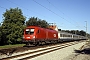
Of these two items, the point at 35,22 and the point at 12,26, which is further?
the point at 35,22

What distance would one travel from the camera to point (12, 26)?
35219 millimetres

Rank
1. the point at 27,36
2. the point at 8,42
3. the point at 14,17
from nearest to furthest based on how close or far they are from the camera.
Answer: the point at 27,36
the point at 8,42
the point at 14,17

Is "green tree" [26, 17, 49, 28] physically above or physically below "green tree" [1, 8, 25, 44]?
above

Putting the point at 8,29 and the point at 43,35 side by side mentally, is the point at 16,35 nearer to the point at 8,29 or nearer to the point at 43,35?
the point at 8,29

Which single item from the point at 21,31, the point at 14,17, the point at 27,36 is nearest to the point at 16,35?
the point at 21,31

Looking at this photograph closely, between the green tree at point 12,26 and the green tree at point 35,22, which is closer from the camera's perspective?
the green tree at point 12,26

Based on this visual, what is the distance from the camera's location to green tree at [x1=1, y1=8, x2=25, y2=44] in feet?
114

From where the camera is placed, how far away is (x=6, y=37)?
114 feet

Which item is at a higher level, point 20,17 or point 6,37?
point 20,17

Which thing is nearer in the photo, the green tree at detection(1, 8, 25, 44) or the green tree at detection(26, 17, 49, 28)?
the green tree at detection(1, 8, 25, 44)

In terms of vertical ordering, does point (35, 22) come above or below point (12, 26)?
above

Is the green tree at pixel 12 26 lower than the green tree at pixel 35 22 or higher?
lower

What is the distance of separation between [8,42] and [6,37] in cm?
115

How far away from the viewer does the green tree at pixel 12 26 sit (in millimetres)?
34716
